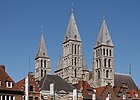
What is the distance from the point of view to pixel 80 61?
159625 mm

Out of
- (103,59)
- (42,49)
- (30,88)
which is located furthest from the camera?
(42,49)

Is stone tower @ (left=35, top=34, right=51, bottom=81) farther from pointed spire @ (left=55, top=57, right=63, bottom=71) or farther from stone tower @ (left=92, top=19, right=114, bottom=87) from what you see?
stone tower @ (left=92, top=19, right=114, bottom=87)

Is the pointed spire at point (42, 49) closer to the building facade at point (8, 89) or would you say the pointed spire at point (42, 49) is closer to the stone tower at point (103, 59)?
the stone tower at point (103, 59)

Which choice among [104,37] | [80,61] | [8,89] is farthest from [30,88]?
[104,37]

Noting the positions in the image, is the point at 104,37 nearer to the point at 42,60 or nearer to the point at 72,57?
the point at 72,57

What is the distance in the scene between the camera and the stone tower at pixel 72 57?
157000 millimetres

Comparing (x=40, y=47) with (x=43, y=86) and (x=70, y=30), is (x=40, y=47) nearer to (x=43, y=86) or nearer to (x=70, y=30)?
(x=70, y=30)

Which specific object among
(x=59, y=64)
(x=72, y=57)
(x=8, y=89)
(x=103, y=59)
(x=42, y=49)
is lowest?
(x=8, y=89)

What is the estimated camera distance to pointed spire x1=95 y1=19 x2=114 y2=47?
16500cm

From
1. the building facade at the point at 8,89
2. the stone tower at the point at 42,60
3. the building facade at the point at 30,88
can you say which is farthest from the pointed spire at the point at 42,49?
the building facade at the point at 8,89

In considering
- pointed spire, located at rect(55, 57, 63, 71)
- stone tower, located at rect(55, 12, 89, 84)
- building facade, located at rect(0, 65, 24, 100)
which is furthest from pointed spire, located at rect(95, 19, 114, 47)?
building facade, located at rect(0, 65, 24, 100)

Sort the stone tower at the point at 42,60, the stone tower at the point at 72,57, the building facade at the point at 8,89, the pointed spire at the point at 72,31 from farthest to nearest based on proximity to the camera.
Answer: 1. the stone tower at the point at 42,60
2. the pointed spire at the point at 72,31
3. the stone tower at the point at 72,57
4. the building facade at the point at 8,89

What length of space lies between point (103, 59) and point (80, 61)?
8353mm

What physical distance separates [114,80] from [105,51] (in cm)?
1097
